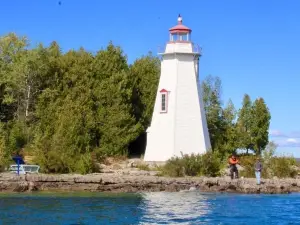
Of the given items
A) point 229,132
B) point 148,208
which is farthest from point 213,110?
point 148,208

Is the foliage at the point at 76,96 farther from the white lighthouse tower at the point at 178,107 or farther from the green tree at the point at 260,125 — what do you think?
the green tree at the point at 260,125

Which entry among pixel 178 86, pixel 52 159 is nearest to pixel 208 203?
pixel 52 159

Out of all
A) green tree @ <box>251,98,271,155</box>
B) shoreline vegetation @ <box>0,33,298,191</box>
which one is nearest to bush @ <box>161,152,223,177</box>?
shoreline vegetation @ <box>0,33,298,191</box>

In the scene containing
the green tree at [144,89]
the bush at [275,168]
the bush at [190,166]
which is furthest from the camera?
the green tree at [144,89]

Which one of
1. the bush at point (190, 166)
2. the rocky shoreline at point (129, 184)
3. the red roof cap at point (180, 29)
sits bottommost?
the rocky shoreline at point (129, 184)

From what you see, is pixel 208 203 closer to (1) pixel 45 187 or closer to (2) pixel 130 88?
(1) pixel 45 187

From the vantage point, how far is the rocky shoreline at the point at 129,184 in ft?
106

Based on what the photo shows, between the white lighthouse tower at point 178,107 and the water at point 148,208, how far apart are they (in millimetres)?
9346

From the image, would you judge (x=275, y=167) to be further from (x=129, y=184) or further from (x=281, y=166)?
(x=129, y=184)

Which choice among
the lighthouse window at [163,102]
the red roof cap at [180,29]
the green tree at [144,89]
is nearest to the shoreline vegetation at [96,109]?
the green tree at [144,89]

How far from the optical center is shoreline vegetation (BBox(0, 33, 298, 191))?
42.5 metres

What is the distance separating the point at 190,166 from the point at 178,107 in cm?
566

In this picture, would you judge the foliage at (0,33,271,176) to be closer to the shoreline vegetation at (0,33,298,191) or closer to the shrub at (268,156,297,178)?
the shoreline vegetation at (0,33,298,191)

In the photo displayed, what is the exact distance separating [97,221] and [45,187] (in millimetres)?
10917
